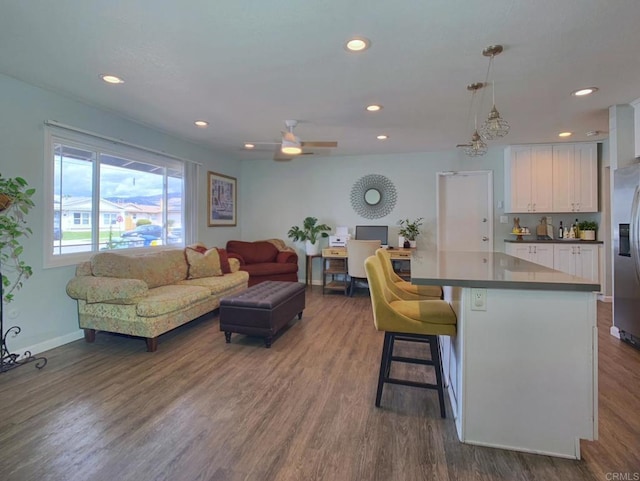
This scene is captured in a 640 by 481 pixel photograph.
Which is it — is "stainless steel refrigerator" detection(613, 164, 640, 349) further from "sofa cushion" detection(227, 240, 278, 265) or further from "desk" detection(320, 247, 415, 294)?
"sofa cushion" detection(227, 240, 278, 265)

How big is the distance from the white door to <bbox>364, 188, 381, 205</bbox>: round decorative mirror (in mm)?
1047

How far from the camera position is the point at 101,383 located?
2527 mm

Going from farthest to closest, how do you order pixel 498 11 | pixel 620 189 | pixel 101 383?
pixel 620 189 < pixel 101 383 < pixel 498 11

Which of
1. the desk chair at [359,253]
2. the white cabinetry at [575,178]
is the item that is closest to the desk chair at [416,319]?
the desk chair at [359,253]

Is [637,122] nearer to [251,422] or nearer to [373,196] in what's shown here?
[373,196]

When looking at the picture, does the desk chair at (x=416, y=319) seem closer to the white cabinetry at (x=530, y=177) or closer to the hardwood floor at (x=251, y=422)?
the hardwood floor at (x=251, y=422)

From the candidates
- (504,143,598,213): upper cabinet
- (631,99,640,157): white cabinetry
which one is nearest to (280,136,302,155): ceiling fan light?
(631,99,640,157): white cabinetry

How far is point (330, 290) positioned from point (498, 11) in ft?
15.3

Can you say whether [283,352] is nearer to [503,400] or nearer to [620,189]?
[503,400]

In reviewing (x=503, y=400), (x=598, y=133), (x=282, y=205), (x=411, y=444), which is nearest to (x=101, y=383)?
(x=411, y=444)

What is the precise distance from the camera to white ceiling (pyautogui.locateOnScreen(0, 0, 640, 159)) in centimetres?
195

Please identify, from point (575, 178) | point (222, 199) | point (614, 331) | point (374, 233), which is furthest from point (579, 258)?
point (222, 199)

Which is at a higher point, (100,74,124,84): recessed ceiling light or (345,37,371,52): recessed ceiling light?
(100,74,124,84): recessed ceiling light

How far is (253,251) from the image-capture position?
5.86m
